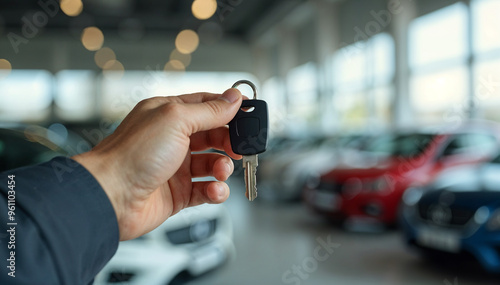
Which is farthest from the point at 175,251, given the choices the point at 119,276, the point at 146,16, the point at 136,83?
the point at 136,83

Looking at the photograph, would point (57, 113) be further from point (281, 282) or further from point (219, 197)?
point (219, 197)

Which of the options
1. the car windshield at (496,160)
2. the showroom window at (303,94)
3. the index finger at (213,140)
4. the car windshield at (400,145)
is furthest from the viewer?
the showroom window at (303,94)

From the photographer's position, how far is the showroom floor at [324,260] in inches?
143

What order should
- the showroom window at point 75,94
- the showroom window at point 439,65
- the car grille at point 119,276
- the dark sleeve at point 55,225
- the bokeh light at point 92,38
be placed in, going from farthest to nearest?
the showroom window at point 75,94, the bokeh light at point 92,38, the showroom window at point 439,65, the car grille at point 119,276, the dark sleeve at point 55,225

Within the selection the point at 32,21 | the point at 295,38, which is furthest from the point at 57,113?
the point at 295,38

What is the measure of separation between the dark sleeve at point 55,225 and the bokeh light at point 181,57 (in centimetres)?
1823

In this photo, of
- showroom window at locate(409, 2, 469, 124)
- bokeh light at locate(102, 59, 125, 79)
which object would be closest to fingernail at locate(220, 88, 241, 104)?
showroom window at locate(409, 2, 469, 124)

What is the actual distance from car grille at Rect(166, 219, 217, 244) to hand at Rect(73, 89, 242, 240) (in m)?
1.99

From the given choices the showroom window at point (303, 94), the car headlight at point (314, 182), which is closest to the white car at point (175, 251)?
the car headlight at point (314, 182)

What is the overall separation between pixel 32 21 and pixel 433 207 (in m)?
17.2

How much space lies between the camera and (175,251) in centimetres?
283

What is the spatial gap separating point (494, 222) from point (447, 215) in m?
0.38

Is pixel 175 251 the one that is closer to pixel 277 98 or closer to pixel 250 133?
pixel 250 133

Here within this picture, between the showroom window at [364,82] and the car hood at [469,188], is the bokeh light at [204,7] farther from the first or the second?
the showroom window at [364,82]
